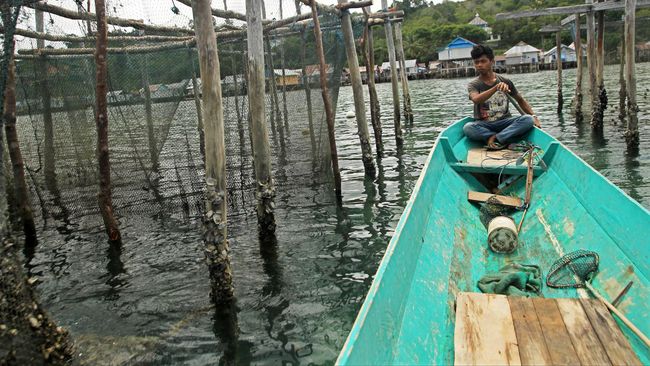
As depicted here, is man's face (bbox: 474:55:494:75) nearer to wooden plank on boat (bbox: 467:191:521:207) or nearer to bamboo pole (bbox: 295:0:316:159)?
A: wooden plank on boat (bbox: 467:191:521:207)

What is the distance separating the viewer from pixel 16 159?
6.73 m

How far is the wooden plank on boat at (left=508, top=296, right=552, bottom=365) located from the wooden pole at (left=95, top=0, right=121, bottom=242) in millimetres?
5003

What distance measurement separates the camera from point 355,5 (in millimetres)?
8695

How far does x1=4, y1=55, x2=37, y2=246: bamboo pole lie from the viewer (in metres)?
6.46

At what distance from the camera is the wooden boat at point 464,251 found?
272 centimetres

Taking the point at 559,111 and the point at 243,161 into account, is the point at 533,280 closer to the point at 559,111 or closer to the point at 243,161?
the point at 243,161

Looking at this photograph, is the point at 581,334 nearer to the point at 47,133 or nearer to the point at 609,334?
the point at 609,334

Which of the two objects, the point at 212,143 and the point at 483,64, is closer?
the point at 212,143

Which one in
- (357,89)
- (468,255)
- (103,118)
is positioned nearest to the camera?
(468,255)

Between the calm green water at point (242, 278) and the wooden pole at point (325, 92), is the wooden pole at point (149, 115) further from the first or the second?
the wooden pole at point (325, 92)

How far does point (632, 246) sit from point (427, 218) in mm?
1632

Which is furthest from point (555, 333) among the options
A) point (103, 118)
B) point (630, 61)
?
point (630, 61)

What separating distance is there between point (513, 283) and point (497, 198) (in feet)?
6.87

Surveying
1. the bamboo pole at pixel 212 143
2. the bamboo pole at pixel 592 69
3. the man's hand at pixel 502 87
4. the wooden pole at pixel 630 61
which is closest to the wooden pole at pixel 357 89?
the man's hand at pixel 502 87
